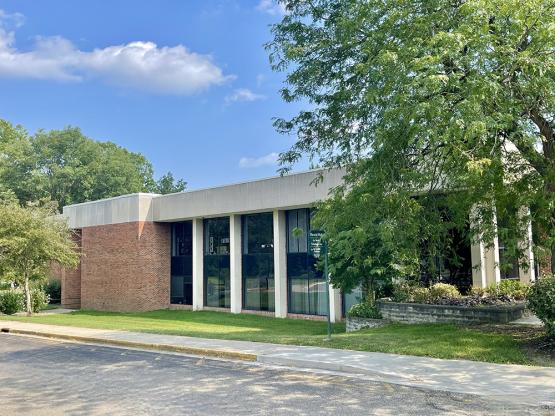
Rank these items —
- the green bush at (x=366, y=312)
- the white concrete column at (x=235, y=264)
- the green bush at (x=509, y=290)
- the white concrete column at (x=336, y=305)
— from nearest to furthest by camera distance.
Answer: the green bush at (x=509, y=290), the green bush at (x=366, y=312), the white concrete column at (x=336, y=305), the white concrete column at (x=235, y=264)

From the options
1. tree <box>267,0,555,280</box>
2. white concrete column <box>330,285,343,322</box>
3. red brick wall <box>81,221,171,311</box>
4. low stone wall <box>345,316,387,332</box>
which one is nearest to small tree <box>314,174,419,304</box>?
tree <box>267,0,555,280</box>

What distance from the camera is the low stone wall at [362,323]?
18.9m

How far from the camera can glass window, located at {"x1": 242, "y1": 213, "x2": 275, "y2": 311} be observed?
100 feet

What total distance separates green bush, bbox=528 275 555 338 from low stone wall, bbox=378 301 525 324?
3.79 metres

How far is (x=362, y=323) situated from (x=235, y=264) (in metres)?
13.8

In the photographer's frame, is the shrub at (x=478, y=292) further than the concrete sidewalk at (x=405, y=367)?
Yes

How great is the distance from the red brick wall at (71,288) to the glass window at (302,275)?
20068 mm

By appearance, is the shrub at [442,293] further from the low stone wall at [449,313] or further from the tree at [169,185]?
the tree at [169,185]

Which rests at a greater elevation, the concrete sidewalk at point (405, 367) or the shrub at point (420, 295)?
the shrub at point (420, 295)

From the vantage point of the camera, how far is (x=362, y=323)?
19.5 metres

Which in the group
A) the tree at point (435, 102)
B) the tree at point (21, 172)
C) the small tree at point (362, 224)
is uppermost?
the tree at point (21, 172)

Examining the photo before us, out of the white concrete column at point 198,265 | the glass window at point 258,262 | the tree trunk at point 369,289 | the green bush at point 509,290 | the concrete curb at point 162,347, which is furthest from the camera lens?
the white concrete column at point 198,265

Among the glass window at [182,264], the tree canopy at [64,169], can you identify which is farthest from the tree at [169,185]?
the glass window at [182,264]

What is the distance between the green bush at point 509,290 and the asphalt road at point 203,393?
36.8ft
